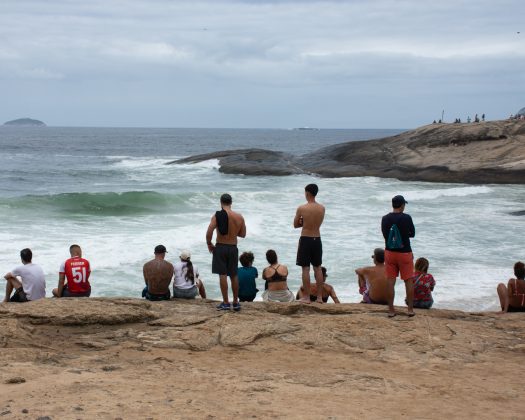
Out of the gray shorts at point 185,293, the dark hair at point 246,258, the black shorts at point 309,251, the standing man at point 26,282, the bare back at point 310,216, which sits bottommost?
the gray shorts at point 185,293

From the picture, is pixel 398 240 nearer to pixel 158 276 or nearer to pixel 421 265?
pixel 421 265

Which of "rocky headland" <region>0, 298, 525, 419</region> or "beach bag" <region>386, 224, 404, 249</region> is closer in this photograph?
"rocky headland" <region>0, 298, 525, 419</region>

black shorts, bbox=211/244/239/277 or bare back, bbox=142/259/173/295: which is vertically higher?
black shorts, bbox=211/244/239/277

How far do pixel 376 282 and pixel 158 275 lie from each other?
288 cm

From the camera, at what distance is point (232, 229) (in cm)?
816

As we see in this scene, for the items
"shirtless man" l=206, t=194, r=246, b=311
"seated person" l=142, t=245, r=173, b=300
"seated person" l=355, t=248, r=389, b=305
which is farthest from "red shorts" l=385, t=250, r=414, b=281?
"seated person" l=142, t=245, r=173, b=300

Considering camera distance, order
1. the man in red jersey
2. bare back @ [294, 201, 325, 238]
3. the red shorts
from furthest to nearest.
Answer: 1. the man in red jersey
2. bare back @ [294, 201, 325, 238]
3. the red shorts

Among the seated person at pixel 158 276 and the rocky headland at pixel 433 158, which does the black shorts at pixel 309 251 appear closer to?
the seated person at pixel 158 276

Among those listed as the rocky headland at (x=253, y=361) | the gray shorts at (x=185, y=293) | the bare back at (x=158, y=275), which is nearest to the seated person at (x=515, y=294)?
the rocky headland at (x=253, y=361)

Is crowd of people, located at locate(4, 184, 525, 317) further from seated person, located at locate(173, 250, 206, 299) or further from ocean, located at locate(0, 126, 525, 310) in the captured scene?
ocean, located at locate(0, 126, 525, 310)

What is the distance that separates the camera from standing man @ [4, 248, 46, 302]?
920 cm

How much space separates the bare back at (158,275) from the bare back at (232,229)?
1.25 m

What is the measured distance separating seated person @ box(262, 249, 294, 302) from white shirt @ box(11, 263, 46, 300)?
2.99m

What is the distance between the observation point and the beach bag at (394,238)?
7992 mm
